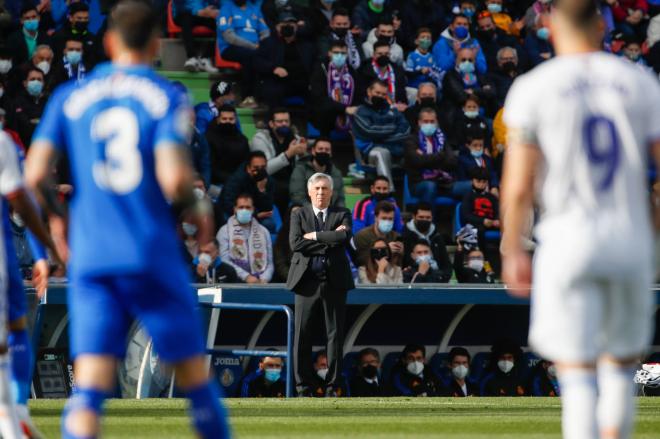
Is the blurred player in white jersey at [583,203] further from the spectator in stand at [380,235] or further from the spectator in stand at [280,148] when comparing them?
the spectator in stand at [280,148]

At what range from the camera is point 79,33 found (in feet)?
63.2

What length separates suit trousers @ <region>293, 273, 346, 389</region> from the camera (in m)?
15.1

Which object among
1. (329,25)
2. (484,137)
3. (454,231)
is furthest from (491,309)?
(329,25)

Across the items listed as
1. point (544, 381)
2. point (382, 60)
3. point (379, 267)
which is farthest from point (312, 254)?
point (382, 60)

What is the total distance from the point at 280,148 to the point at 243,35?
2.22 m

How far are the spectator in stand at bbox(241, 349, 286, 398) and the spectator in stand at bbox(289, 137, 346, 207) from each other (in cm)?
266

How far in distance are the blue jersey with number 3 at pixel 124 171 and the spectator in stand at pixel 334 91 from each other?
1447 centimetres

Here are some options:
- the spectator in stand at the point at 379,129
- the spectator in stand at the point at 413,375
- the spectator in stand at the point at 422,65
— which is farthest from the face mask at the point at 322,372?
the spectator in stand at the point at 422,65

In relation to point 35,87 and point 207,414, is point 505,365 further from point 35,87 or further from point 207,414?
point 207,414

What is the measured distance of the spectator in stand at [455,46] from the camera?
22.0 meters

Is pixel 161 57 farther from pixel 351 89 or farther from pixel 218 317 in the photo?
pixel 218 317

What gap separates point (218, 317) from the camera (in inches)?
664

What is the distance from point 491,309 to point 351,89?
4.21 metres

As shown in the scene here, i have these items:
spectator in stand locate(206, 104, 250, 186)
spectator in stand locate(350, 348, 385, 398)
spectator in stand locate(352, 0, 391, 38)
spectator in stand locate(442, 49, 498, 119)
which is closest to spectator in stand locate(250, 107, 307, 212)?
spectator in stand locate(206, 104, 250, 186)
